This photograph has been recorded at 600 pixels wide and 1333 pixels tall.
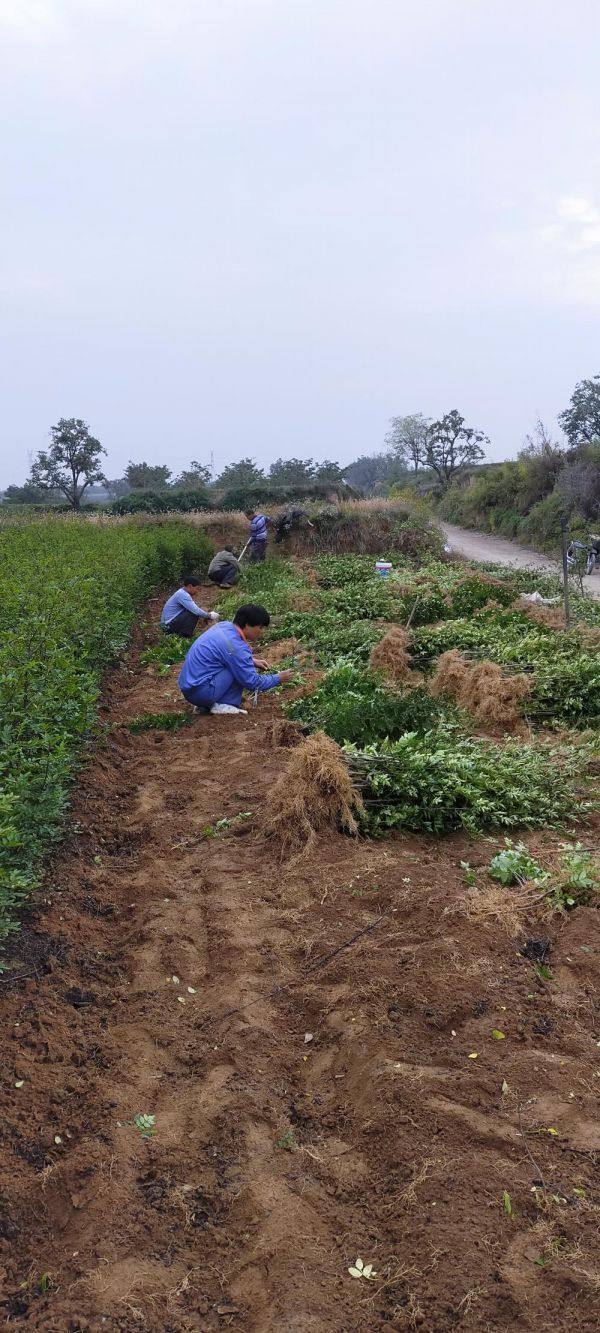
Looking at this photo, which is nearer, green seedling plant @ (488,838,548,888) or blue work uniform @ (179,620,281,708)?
green seedling plant @ (488,838,548,888)

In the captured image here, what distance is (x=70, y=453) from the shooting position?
4612cm

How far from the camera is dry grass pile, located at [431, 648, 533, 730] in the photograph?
6941 millimetres

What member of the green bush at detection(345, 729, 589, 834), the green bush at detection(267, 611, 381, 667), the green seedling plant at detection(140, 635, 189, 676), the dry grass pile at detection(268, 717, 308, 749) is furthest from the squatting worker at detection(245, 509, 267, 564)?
the green bush at detection(345, 729, 589, 834)

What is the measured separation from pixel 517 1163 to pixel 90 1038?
1636 millimetres

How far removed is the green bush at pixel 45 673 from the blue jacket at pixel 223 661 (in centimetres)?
84

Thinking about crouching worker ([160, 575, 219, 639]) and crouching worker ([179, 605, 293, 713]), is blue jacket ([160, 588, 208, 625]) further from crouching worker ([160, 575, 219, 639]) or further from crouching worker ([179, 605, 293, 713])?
crouching worker ([179, 605, 293, 713])

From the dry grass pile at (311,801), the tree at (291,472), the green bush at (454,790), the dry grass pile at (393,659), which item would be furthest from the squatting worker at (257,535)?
the tree at (291,472)

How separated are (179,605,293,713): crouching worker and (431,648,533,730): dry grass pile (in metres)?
1.73

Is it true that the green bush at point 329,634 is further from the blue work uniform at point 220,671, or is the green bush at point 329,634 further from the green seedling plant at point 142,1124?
the green seedling plant at point 142,1124

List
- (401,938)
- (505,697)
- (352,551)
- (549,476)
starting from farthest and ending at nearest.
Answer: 1. (549,476)
2. (352,551)
3. (505,697)
4. (401,938)

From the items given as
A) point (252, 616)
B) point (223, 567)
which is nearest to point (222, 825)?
point (252, 616)

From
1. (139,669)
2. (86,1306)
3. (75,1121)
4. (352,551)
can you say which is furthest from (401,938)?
(352,551)

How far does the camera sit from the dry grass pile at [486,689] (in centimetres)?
694

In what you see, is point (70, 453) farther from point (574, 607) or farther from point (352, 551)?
point (574, 607)
